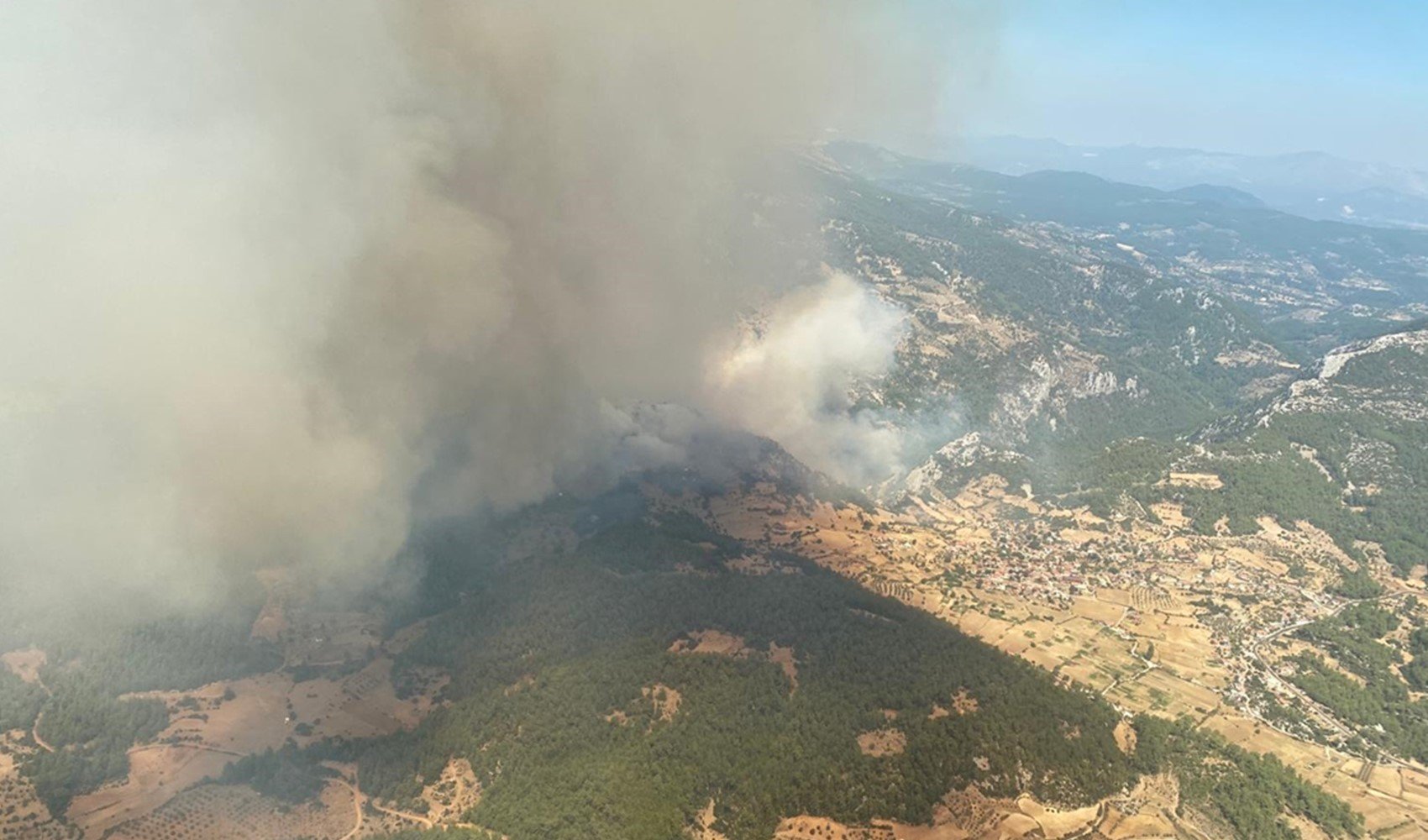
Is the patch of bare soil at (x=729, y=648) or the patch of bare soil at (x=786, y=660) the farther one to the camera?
the patch of bare soil at (x=729, y=648)

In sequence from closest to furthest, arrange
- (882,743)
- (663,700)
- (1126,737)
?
(882,743) < (663,700) < (1126,737)

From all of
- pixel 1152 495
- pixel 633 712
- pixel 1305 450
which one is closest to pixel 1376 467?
pixel 1305 450

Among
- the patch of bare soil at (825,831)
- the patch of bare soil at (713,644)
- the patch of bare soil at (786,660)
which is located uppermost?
the patch of bare soil at (713,644)

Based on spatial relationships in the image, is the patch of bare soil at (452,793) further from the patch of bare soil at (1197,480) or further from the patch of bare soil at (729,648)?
the patch of bare soil at (1197,480)

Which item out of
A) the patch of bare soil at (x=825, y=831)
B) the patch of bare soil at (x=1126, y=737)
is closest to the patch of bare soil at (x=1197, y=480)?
the patch of bare soil at (x=1126, y=737)

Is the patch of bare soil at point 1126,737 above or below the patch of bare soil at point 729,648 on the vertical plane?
below

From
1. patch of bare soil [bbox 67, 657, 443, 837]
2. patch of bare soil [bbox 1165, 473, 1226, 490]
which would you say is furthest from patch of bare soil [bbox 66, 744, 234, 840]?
patch of bare soil [bbox 1165, 473, 1226, 490]

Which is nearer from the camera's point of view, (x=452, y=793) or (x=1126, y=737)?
(x=452, y=793)

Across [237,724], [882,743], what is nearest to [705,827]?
[882,743]

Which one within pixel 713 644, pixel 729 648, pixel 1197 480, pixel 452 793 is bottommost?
pixel 1197 480

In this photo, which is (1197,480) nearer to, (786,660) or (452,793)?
(786,660)
